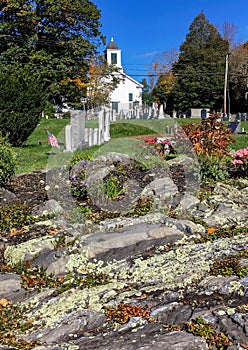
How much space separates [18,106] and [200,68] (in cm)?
3671

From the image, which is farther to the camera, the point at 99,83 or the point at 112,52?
the point at 112,52

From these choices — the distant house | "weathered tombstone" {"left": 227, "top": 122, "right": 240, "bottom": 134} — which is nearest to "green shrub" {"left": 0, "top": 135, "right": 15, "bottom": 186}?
"weathered tombstone" {"left": 227, "top": 122, "right": 240, "bottom": 134}

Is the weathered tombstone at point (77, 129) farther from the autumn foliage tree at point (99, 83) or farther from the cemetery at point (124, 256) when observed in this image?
the autumn foliage tree at point (99, 83)

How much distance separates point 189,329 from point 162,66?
4874 cm

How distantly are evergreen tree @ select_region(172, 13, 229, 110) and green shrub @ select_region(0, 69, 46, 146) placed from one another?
110 ft

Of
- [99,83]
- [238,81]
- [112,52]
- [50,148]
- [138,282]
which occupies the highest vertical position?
[112,52]

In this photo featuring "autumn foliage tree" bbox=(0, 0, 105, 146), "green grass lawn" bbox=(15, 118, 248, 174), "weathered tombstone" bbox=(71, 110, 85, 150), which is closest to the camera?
"green grass lawn" bbox=(15, 118, 248, 174)

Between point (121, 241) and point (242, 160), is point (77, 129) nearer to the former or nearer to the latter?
point (242, 160)

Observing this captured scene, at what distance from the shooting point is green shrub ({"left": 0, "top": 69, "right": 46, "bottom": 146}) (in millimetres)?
11898

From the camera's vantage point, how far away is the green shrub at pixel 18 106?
11.9 m

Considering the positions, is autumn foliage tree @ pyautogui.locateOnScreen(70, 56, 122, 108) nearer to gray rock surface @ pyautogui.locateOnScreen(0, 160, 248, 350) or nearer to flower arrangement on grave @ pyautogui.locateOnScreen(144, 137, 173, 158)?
flower arrangement on grave @ pyautogui.locateOnScreen(144, 137, 173, 158)

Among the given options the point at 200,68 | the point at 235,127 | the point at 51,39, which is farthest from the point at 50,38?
the point at 200,68

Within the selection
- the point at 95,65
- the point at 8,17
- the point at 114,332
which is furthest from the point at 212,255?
the point at 95,65

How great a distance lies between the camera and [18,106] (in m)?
12.1
